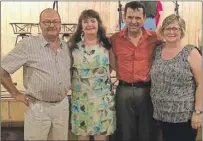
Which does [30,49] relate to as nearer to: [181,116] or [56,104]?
[56,104]

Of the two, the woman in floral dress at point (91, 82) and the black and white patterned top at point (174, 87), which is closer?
the black and white patterned top at point (174, 87)

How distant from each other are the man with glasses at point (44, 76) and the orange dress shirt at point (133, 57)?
382 millimetres

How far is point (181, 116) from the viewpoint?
2166mm

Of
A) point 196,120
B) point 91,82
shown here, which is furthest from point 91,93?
point 196,120

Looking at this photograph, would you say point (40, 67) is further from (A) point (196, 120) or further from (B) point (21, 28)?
(B) point (21, 28)

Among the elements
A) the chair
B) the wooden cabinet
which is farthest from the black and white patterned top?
the chair

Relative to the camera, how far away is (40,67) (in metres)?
2.23

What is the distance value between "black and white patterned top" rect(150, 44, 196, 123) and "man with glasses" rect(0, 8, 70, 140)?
2.12 ft

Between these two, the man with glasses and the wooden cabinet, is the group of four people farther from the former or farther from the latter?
the wooden cabinet

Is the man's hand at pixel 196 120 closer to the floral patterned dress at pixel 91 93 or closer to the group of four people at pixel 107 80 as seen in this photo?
the group of four people at pixel 107 80

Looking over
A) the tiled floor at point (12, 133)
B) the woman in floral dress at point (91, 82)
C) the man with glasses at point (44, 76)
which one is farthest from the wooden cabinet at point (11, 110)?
the woman in floral dress at point (91, 82)

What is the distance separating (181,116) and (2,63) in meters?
1.29

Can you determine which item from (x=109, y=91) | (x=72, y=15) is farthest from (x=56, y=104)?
(x=72, y=15)

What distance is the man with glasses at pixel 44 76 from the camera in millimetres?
2240
